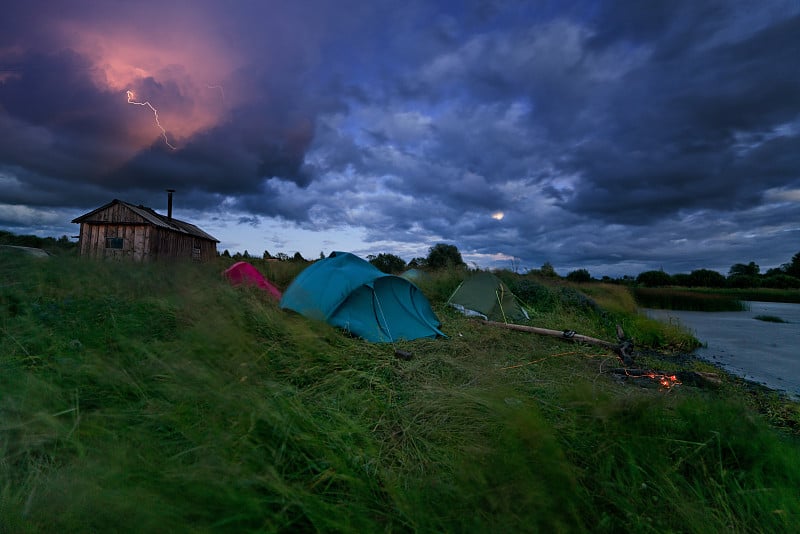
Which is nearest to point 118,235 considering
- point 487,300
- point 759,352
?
point 487,300

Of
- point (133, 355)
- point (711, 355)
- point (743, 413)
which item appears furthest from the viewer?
point (711, 355)

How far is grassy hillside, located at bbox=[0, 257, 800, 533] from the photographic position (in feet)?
5.06

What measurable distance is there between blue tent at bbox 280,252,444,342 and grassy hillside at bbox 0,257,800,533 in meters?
1.84

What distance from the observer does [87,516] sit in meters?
1.48

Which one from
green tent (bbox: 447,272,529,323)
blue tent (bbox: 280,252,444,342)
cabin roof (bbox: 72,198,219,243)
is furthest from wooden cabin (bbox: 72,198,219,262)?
green tent (bbox: 447,272,529,323)

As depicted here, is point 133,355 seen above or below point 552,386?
above

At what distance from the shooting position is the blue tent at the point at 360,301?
604 cm

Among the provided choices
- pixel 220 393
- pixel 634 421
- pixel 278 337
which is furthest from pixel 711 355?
pixel 220 393

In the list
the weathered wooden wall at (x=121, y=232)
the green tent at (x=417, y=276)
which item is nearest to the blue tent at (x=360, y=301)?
the green tent at (x=417, y=276)

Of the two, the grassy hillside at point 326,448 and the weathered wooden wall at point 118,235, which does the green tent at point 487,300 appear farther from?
the weathered wooden wall at point 118,235

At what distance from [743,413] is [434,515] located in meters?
2.82

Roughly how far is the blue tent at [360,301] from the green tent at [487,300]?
3373 millimetres

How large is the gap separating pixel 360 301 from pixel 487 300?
5363 mm

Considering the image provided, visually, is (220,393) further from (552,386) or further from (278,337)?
(552,386)
